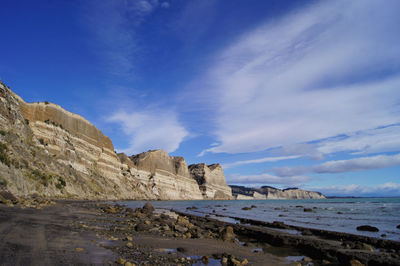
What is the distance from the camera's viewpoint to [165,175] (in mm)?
121812

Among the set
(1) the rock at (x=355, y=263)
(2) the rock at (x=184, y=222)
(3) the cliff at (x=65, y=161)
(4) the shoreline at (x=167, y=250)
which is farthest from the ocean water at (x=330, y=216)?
(3) the cliff at (x=65, y=161)

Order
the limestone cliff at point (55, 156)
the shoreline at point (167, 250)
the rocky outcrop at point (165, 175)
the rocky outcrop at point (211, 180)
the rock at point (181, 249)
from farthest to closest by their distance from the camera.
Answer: the rocky outcrop at point (211, 180), the rocky outcrop at point (165, 175), the limestone cliff at point (55, 156), the rock at point (181, 249), the shoreline at point (167, 250)

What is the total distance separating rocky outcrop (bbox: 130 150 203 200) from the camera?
113 meters

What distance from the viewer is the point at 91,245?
10.3 m

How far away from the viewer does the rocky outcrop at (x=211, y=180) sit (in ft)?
528

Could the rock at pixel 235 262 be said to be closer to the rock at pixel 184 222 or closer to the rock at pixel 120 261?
the rock at pixel 120 261

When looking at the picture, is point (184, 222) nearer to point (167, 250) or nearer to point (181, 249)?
point (181, 249)

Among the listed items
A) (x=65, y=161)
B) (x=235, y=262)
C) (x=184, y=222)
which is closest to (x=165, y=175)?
(x=65, y=161)

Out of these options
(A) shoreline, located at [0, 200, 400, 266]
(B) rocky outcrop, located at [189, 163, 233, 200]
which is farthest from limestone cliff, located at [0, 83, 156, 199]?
(B) rocky outcrop, located at [189, 163, 233, 200]

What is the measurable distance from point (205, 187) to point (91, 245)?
152129 mm

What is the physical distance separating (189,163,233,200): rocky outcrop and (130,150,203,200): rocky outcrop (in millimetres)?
14755

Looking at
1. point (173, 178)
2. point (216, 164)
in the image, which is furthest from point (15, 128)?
point (216, 164)

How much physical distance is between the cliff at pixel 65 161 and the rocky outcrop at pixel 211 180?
3348 centimetres

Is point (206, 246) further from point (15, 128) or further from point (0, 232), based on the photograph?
point (15, 128)
